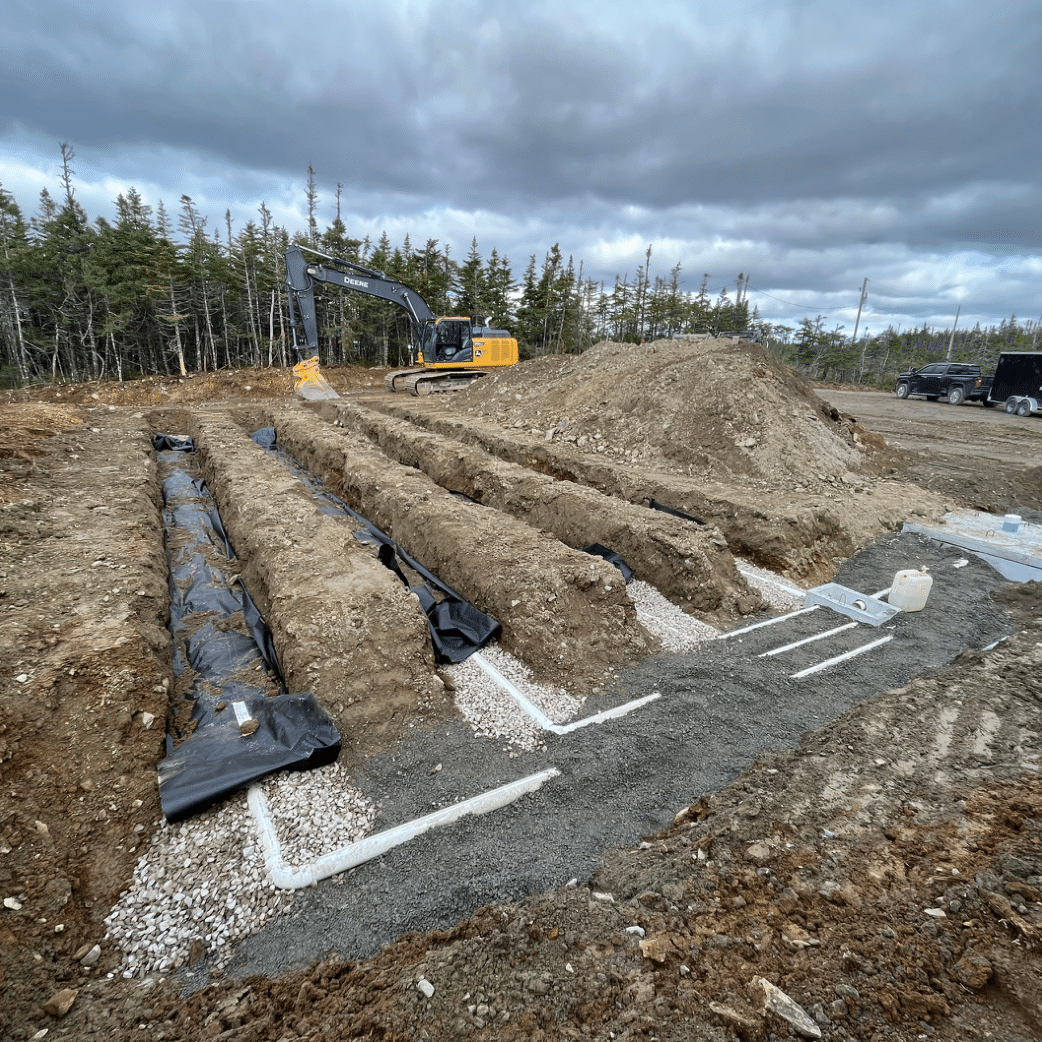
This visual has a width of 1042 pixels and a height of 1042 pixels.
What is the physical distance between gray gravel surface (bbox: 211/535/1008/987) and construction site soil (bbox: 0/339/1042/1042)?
0.08 ft

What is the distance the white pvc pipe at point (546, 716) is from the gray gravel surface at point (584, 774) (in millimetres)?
88

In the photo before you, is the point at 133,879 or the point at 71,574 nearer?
the point at 133,879

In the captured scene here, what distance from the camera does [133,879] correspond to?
3.31 m

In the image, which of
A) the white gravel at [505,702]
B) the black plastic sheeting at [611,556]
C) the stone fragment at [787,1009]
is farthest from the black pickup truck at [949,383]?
the stone fragment at [787,1009]

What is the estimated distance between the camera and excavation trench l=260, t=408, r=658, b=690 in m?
5.66

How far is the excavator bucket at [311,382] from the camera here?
19.4 meters

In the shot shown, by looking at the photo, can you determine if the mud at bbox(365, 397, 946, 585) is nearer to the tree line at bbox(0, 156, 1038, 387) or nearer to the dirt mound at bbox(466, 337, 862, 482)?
the dirt mound at bbox(466, 337, 862, 482)

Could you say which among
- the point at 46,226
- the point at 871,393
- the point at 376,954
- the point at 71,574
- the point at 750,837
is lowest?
the point at 376,954

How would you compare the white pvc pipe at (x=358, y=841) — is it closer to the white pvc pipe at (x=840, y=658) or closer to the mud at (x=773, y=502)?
the white pvc pipe at (x=840, y=658)

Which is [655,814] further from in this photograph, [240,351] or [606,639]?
[240,351]

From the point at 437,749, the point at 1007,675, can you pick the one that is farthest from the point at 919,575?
the point at 437,749

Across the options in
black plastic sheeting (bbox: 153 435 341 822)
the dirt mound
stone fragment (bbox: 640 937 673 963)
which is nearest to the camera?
stone fragment (bbox: 640 937 673 963)

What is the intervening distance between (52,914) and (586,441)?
1208cm

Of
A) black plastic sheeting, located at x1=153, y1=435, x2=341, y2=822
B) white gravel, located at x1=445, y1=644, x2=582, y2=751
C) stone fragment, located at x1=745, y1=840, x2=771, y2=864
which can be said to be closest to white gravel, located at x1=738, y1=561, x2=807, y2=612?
white gravel, located at x1=445, y1=644, x2=582, y2=751
